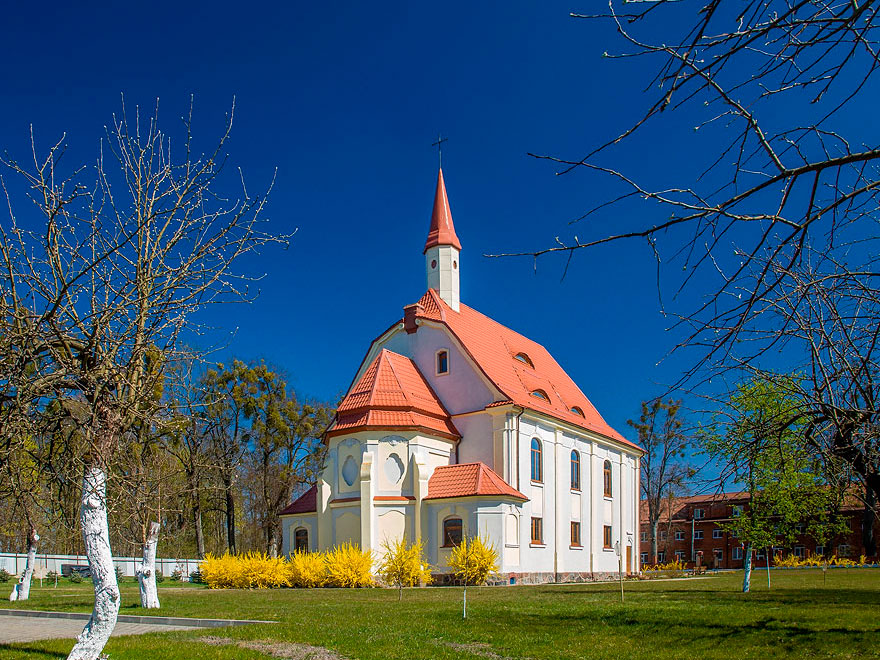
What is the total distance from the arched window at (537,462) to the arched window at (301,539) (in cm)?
1075

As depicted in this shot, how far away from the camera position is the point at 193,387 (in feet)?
33.2

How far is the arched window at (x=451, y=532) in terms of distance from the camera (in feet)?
104

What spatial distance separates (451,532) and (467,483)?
2.07 metres

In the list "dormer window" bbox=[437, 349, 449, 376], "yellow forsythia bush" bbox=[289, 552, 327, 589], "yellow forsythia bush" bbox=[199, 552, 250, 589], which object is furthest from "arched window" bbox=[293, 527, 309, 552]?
"dormer window" bbox=[437, 349, 449, 376]

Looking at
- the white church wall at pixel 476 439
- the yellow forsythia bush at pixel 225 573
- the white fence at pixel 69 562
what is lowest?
the white fence at pixel 69 562

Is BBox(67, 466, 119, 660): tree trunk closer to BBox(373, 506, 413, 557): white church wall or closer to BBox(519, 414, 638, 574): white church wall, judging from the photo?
BBox(373, 506, 413, 557): white church wall

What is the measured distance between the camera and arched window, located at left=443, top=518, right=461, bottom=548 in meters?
31.6

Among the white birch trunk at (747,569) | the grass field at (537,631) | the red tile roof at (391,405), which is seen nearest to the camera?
the grass field at (537,631)

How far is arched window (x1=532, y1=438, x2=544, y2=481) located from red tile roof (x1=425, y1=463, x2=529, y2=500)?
9.26ft

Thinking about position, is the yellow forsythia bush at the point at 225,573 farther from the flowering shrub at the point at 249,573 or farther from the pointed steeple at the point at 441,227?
the pointed steeple at the point at 441,227

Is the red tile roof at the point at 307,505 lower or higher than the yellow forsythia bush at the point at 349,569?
higher

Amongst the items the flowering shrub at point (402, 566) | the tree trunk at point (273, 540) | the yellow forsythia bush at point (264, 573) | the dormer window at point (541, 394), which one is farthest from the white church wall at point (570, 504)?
the tree trunk at point (273, 540)

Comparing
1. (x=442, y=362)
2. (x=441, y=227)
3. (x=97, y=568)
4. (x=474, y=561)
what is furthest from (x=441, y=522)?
(x=97, y=568)

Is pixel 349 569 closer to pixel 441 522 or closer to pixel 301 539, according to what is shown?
pixel 441 522
